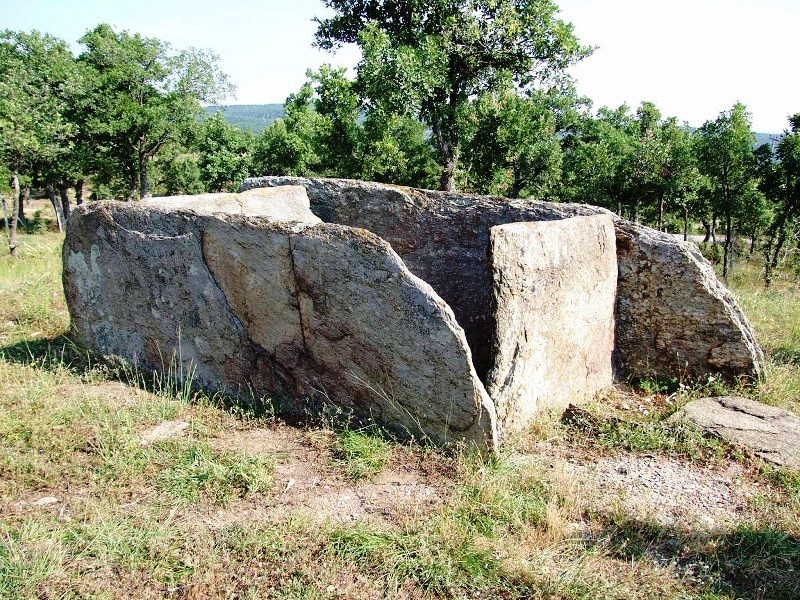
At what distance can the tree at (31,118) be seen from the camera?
60.2 ft

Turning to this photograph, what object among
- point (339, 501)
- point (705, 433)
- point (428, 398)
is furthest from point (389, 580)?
point (705, 433)

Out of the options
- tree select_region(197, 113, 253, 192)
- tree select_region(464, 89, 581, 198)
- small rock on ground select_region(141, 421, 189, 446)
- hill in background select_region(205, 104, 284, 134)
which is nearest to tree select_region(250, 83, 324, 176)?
tree select_region(197, 113, 253, 192)

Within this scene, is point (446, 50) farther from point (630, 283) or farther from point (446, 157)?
point (630, 283)

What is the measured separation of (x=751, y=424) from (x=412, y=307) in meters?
2.72

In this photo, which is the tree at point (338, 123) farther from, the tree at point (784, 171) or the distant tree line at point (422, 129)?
the tree at point (784, 171)

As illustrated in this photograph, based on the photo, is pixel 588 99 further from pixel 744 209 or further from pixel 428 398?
pixel 428 398

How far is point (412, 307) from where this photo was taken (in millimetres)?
3982

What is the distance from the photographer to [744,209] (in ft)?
68.0

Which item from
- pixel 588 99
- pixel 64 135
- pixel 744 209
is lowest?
pixel 744 209

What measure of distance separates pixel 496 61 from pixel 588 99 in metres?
14.3

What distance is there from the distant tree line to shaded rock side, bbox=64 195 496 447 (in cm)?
839

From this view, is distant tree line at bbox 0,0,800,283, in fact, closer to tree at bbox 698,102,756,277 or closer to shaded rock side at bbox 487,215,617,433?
tree at bbox 698,102,756,277

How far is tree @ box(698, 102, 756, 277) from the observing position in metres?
17.3

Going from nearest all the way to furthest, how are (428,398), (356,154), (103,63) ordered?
1. (428,398)
2. (356,154)
3. (103,63)
